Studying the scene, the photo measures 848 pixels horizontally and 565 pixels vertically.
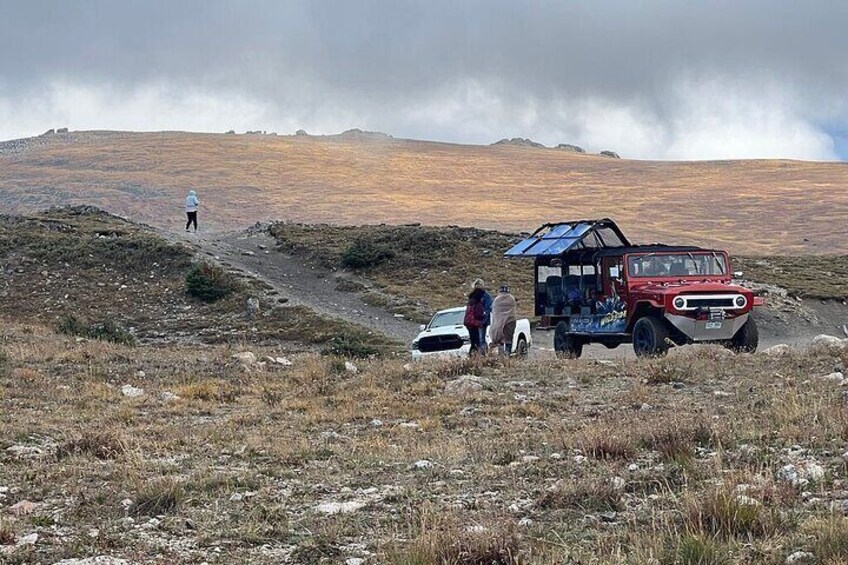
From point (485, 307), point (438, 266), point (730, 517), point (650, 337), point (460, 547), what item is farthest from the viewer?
point (438, 266)

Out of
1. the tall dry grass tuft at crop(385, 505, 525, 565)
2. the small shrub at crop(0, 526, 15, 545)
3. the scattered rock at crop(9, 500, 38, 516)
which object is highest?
the tall dry grass tuft at crop(385, 505, 525, 565)

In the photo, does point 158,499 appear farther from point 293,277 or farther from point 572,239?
point 293,277

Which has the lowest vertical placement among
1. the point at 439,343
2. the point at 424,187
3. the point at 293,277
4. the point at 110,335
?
the point at 110,335

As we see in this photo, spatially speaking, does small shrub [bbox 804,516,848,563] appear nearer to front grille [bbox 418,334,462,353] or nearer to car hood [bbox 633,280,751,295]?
car hood [bbox 633,280,751,295]

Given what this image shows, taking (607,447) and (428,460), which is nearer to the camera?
(607,447)

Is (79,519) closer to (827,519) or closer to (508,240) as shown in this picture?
(827,519)

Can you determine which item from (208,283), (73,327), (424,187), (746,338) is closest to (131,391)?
(746,338)

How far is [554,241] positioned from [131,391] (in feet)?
35.7

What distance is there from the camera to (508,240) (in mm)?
42781

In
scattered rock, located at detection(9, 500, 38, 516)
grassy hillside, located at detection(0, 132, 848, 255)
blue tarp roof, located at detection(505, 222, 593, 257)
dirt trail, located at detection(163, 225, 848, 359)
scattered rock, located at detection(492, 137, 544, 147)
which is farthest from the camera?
scattered rock, located at detection(492, 137, 544, 147)

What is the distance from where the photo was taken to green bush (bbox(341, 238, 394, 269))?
125 ft

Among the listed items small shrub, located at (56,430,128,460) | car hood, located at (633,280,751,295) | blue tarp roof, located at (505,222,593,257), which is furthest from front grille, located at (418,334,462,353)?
small shrub, located at (56,430,128,460)

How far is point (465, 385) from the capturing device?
40.2 feet

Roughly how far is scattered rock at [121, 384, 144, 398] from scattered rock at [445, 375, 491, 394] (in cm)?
404
